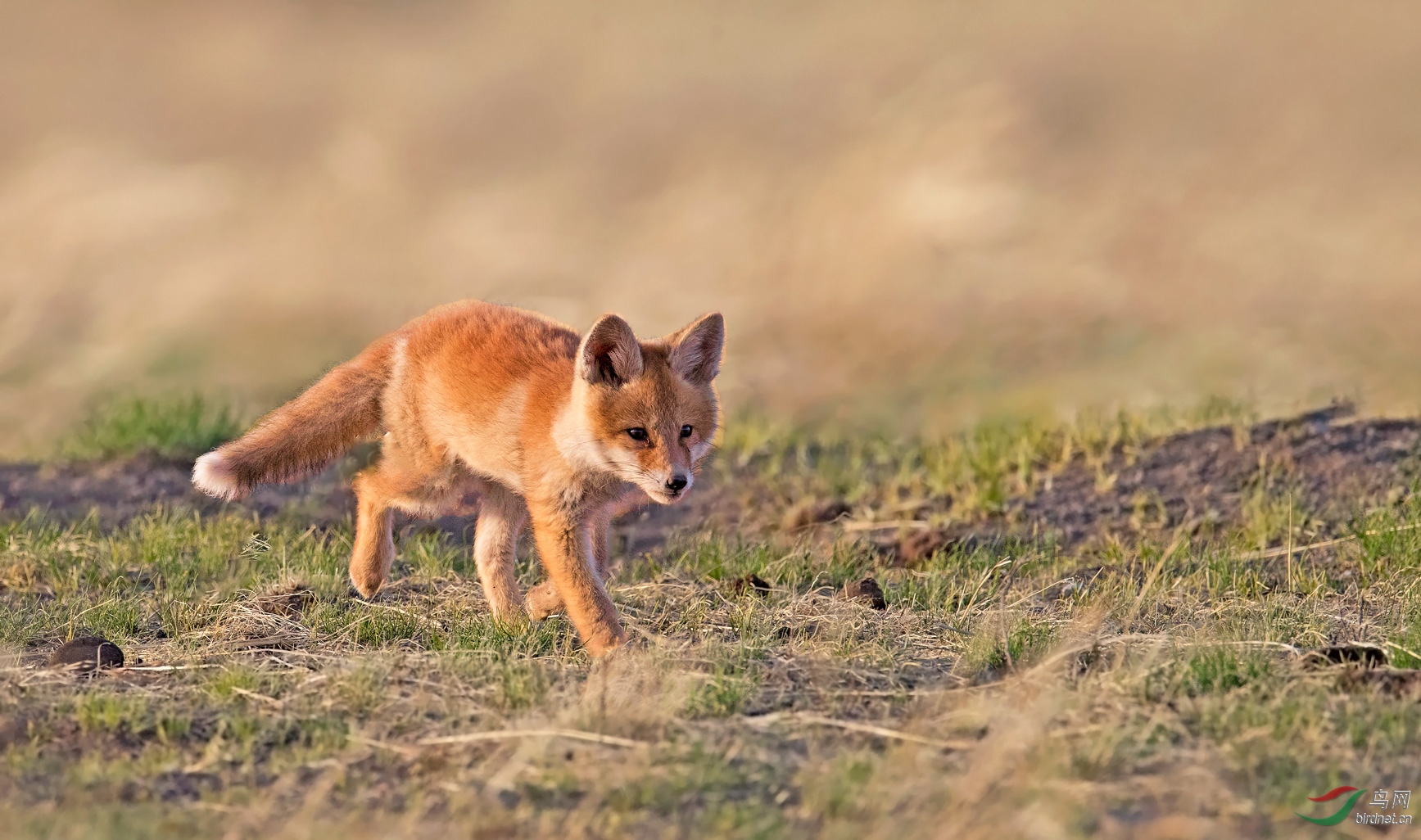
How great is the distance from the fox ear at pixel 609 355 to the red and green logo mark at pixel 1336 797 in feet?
9.11

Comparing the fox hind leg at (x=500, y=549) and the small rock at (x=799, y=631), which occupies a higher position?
the fox hind leg at (x=500, y=549)

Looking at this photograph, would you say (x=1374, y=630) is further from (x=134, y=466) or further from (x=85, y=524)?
(x=134, y=466)

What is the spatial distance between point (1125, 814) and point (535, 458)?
285 centimetres

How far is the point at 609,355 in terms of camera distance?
534 centimetres

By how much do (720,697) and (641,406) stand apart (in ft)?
4.15

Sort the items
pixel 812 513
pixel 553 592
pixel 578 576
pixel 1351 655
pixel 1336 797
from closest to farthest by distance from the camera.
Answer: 1. pixel 1336 797
2. pixel 1351 655
3. pixel 578 576
4. pixel 553 592
5. pixel 812 513

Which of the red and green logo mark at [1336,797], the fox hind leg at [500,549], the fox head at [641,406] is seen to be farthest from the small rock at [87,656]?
the red and green logo mark at [1336,797]

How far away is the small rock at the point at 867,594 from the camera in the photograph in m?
6.25

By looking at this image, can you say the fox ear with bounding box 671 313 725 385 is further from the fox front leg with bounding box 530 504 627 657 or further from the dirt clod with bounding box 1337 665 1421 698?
the dirt clod with bounding box 1337 665 1421 698

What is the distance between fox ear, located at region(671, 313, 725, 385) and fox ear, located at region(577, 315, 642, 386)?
23cm

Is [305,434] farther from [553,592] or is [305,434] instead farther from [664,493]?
[664,493]

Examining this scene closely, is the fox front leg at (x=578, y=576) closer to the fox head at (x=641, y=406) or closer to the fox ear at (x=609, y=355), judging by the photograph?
the fox head at (x=641, y=406)

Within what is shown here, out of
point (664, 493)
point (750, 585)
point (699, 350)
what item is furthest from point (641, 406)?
point (750, 585)

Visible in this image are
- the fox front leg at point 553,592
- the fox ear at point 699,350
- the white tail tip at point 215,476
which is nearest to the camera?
the fox ear at point 699,350
